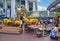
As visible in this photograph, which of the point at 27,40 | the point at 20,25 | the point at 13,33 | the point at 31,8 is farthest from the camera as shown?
the point at 31,8

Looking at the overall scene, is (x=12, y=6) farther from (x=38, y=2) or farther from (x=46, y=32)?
(x=46, y=32)

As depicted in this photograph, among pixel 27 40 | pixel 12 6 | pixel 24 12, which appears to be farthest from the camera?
pixel 12 6

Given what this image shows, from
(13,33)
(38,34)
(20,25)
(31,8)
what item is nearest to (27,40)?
(38,34)

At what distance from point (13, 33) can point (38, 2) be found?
24042mm

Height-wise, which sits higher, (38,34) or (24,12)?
(24,12)

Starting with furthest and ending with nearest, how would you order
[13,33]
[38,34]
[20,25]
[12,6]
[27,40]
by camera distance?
[12,6] → [20,25] → [13,33] → [38,34] → [27,40]

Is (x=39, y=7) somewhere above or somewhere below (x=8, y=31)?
above

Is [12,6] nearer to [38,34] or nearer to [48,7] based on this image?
[48,7]

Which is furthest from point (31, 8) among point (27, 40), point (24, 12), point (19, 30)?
point (27, 40)

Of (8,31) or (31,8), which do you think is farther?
(31,8)

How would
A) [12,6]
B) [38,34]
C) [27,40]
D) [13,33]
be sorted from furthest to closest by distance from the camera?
[12,6], [13,33], [38,34], [27,40]

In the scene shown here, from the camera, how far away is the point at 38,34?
18.9 m

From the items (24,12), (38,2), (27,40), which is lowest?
(27,40)

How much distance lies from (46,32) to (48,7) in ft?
71.1
